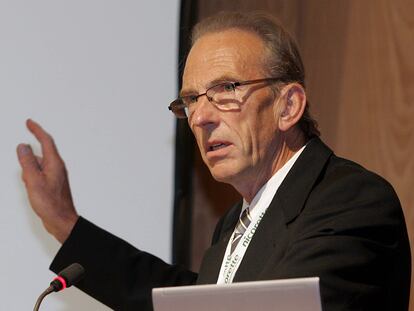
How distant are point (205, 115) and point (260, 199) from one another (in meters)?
0.26

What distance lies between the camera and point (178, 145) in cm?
342

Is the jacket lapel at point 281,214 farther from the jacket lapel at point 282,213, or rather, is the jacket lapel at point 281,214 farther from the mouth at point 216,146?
the mouth at point 216,146

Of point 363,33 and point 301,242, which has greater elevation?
point 363,33

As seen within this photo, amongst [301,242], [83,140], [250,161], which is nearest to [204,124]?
[250,161]

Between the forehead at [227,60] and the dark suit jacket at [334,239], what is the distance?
0.27 m

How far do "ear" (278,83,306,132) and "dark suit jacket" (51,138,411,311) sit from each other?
0.37 ft

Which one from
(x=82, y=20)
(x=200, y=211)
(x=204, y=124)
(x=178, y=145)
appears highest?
(x=82, y=20)

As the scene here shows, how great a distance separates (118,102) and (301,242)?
4.46ft

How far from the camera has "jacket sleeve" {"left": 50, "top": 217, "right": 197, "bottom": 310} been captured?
2.80 m

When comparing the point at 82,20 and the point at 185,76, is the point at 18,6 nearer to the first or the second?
the point at 82,20

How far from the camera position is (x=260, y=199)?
98.5 inches

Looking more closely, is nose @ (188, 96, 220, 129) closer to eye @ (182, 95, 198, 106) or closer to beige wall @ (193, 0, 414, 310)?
eye @ (182, 95, 198, 106)

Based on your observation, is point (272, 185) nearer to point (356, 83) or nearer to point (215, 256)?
point (215, 256)

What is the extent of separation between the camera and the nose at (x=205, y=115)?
249 cm
